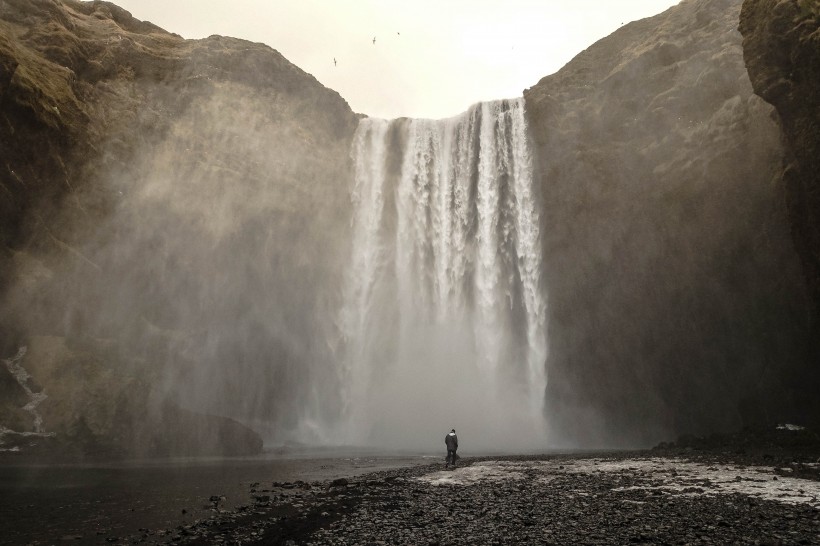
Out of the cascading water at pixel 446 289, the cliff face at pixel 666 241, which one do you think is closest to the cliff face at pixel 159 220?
the cascading water at pixel 446 289

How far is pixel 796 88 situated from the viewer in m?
25.7

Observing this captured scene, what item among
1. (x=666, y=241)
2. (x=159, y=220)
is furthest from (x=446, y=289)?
(x=159, y=220)

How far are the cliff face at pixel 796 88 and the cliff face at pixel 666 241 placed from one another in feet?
15.9

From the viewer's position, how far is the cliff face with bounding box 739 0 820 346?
2458 centimetres

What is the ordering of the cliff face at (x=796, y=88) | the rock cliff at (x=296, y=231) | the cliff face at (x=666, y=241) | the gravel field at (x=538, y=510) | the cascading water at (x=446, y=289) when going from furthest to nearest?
the cascading water at (x=446, y=289), the cliff face at (x=666, y=241), the rock cliff at (x=296, y=231), the cliff face at (x=796, y=88), the gravel field at (x=538, y=510)

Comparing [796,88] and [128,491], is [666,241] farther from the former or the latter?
[128,491]

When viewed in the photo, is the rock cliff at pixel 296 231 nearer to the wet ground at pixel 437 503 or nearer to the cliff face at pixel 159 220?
the cliff face at pixel 159 220

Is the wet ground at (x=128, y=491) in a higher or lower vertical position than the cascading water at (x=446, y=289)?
lower

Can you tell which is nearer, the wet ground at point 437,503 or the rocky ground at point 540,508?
the rocky ground at point 540,508

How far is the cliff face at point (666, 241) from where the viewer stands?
34.5m

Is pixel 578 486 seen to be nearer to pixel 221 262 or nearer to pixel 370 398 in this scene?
pixel 370 398

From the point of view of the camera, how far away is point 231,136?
49.8m

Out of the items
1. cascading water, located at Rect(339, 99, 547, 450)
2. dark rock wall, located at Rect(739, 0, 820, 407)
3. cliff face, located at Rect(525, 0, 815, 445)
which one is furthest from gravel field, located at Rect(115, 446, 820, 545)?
cascading water, located at Rect(339, 99, 547, 450)

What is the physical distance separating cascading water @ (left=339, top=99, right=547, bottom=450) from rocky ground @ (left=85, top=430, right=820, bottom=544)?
70.0 feet
